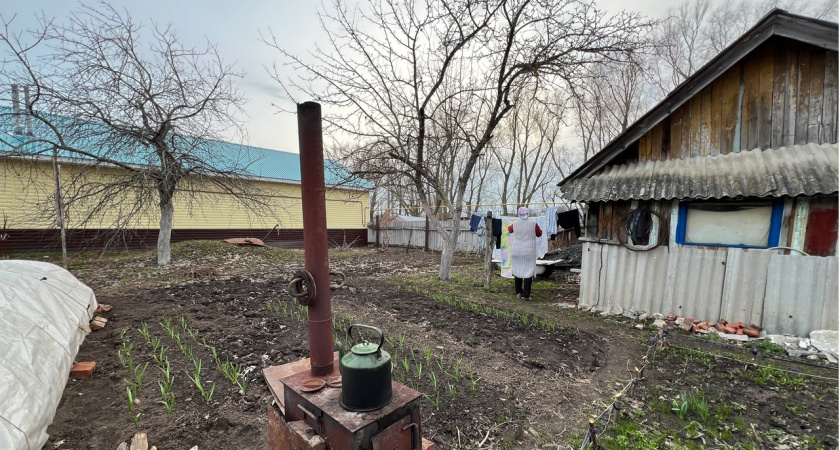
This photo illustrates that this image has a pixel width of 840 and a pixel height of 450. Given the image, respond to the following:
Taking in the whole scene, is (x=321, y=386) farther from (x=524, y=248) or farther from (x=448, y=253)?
(x=448, y=253)

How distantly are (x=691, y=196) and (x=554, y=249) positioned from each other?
6.43 m

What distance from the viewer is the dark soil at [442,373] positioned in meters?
2.57

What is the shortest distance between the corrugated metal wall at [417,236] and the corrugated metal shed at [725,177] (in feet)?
26.0

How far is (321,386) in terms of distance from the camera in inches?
73.7

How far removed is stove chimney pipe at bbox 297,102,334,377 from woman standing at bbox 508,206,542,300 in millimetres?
5315

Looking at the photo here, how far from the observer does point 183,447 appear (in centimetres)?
237

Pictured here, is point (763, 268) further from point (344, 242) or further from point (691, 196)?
point (344, 242)

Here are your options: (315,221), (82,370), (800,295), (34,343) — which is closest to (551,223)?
(800,295)

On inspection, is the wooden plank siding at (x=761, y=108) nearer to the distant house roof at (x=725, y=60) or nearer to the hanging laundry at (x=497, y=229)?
the distant house roof at (x=725, y=60)

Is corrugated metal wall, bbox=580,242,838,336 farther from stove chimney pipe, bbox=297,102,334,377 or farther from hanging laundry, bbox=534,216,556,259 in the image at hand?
stove chimney pipe, bbox=297,102,334,377

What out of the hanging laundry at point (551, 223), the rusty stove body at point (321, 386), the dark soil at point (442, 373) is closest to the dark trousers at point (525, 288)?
the dark soil at point (442, 373)

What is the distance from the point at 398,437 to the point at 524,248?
555 centimetres

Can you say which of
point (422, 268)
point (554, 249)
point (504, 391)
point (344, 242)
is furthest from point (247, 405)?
point (344, 242)

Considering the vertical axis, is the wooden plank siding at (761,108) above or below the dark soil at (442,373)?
above
